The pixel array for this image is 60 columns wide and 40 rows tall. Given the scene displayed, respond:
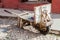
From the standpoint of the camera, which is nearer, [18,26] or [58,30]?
[58,30]

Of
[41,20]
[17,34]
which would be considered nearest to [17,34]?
[17,34]

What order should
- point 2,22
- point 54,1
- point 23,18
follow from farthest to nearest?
point 54,1
point 2,22
point 23,18

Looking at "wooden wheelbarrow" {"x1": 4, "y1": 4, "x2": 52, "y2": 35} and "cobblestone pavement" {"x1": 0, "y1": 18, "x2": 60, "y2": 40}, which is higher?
"wooden wheelbarrow" {"x1": 4, "y1": 4, "x2": 52, "y2": 35}

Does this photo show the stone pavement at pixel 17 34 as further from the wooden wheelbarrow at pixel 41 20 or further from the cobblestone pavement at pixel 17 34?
the wooden wheelbarrow at pixel 41 20

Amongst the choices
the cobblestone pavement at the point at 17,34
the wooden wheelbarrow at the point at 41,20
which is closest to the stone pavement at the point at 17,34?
the cobblestone pavement at the point at 17,34

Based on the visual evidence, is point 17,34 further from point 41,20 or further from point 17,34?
point 41,20

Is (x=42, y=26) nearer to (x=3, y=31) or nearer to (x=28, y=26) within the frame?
(x=28, y=26)

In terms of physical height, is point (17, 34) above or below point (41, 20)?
below

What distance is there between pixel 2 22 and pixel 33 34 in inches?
68.3

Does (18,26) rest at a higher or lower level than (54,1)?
lower

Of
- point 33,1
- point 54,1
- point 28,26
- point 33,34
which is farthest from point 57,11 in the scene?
point 33,34

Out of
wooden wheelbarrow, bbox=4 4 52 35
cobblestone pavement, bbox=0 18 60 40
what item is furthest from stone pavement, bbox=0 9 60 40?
wooden wheelbarrow, bbox=4 4 52 35

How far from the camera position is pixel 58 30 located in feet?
21.5

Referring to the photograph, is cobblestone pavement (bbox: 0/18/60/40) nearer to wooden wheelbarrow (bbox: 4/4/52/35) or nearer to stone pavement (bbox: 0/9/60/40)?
stone pavement (bbox: 0/9/60/40)
